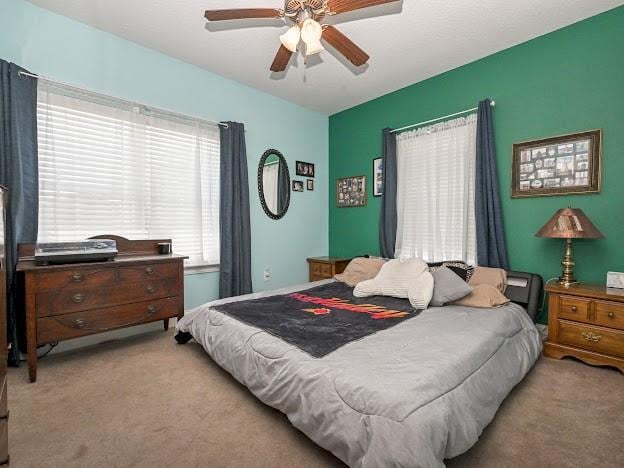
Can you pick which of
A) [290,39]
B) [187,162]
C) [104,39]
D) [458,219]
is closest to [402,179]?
[458,219]

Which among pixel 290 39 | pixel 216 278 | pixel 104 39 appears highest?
pixel 104 39

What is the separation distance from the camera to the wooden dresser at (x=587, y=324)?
6.57 feet

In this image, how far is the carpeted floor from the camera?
1.32 m

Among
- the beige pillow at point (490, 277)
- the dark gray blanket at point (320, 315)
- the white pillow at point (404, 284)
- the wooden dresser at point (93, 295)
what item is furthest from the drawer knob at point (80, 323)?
the beige pillow at point (490, 277)

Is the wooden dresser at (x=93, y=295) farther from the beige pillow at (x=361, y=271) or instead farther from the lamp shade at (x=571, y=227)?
the lamp shade at (x=571, y=227)

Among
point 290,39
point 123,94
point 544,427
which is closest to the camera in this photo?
point 544,427

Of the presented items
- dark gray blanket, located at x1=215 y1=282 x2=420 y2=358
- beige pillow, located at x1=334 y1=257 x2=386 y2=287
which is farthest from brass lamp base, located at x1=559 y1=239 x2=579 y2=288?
beige pillow, located at x1=334 y1=257 x2=386 y2=287

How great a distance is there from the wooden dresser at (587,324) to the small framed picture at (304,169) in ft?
9.78

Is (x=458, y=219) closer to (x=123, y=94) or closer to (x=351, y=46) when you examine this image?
(x=351, y=46)

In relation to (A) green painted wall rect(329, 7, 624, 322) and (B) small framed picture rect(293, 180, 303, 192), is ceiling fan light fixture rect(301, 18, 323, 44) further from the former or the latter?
(B) small framed picture rect(293, 180, 303, 192)

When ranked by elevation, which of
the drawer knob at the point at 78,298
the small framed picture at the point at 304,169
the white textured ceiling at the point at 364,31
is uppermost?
the white textured ceiling at the point at 364,31

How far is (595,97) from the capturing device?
2348 mm

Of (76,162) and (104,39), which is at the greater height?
(104,39)

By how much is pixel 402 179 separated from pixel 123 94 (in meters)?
3.01
